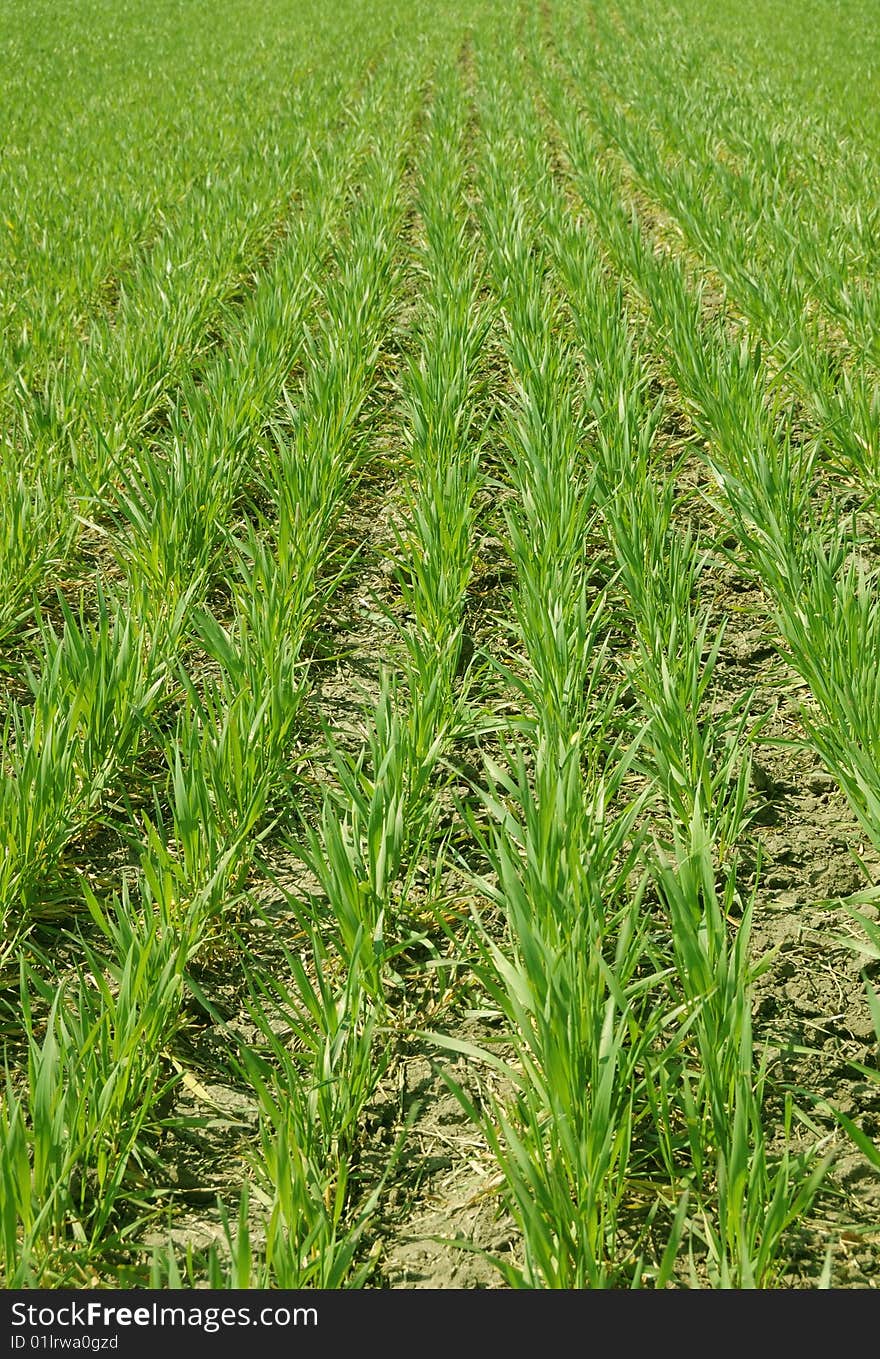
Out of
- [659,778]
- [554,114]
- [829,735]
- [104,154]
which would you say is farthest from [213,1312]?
[554,114]

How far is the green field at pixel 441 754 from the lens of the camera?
146 centimetres

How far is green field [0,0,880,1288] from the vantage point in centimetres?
146

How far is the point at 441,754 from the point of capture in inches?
94.9

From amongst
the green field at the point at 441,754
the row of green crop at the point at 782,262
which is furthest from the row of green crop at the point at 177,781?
the row of green crop at the point at 782,262

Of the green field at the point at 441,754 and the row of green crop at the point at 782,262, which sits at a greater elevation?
the row of green crop at the point at 782,262

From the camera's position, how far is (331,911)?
2020mm

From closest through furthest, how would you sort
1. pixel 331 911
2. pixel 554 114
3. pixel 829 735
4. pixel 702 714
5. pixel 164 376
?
pixel 331 911 → pixel 829 735 → pixel 702 714 → pixel 164 376 → pixel 554 114

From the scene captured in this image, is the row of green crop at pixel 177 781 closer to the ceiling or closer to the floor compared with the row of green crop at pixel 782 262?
closer to the floor

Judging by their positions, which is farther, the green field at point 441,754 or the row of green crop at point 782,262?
the row of green crop at point 782,262

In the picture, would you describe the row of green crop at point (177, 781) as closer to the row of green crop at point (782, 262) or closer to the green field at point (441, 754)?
the green field at point (441, 754)

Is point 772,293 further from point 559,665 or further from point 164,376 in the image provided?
point 559,665

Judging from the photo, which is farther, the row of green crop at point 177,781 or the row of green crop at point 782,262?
the row of green crop at point 782,262

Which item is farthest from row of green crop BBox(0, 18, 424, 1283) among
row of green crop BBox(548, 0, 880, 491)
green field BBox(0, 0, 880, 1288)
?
row of green crop BBox(548, 0, 880, 491)

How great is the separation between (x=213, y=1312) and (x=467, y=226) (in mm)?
5772
